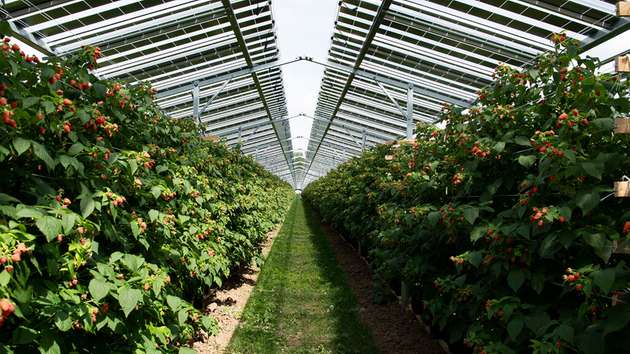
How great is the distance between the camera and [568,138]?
2.37 m

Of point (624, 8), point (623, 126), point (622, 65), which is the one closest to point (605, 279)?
point (623, 126)

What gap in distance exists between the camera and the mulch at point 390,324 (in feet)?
15.1

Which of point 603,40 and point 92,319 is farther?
point 603,40

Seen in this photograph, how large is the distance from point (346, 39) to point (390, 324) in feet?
25.9

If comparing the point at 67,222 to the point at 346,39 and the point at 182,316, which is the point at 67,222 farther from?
the point at 346,39

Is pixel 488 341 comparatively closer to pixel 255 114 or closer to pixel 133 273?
pixel 133 273

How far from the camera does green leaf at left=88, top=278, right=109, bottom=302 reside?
189cm

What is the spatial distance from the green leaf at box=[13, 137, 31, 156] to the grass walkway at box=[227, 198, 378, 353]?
3117 millimetres

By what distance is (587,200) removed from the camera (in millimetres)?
2102

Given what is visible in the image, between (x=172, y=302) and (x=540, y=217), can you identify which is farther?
(x=172, y=302)

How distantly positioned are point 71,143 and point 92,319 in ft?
2.84

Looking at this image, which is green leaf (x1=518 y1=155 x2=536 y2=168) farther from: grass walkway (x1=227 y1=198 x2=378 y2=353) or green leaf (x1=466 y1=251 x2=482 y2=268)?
grass walkway (x1=227 y1=198 x2=378 y2=353)

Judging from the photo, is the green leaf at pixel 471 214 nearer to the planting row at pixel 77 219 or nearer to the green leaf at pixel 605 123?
the green leaf at pixel 605 123

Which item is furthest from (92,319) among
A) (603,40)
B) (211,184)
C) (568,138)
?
(603,40)
